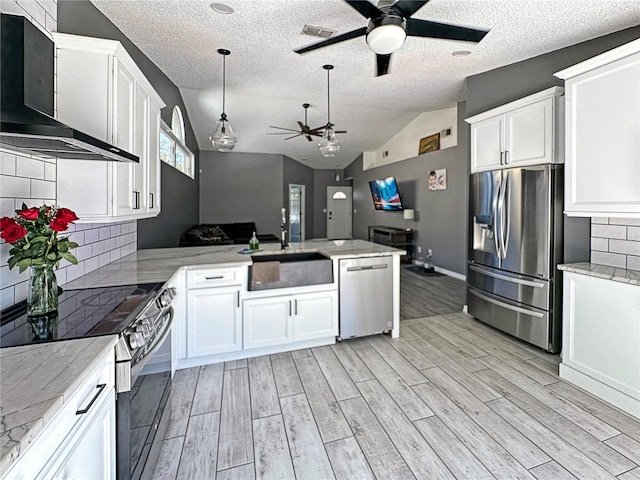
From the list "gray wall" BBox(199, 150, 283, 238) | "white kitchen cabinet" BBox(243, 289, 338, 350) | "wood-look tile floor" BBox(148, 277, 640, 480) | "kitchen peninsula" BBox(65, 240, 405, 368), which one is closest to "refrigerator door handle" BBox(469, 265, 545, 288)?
"wood-look tile floor" BBox(148, 277, 640, 480)

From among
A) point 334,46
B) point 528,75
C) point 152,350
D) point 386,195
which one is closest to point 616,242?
point 528,75

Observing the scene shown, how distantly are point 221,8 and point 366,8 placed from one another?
4.00 feet

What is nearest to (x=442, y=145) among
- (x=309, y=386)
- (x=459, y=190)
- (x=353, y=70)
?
(x=459, y=190)

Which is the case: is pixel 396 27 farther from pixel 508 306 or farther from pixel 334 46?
pixel 508 306

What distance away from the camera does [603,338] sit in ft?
7.47

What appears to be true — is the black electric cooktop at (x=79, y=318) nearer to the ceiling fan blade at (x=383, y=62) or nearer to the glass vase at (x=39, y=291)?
the glass vase at (x=39, y=291)

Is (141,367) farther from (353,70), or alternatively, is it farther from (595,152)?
(353,70)

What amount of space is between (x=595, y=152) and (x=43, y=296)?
3.35 m

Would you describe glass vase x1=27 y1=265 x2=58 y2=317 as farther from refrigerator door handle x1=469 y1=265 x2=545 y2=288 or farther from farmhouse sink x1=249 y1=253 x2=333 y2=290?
refrigerator door handle x1=469 y1=265 x2=545 y2=288

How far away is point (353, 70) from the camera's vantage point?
3881 mm

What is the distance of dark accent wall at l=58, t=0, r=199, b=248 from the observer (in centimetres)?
224

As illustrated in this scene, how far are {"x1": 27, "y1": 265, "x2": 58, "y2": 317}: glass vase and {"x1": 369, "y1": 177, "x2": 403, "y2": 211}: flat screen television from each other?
7211 millimetres

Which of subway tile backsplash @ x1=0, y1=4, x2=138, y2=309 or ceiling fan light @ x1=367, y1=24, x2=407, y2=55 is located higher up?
ceiling fan light @ x1=367, y1=24, x2=407, y2=55

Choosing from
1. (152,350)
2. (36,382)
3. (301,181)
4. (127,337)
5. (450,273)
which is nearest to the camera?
(36,382)
